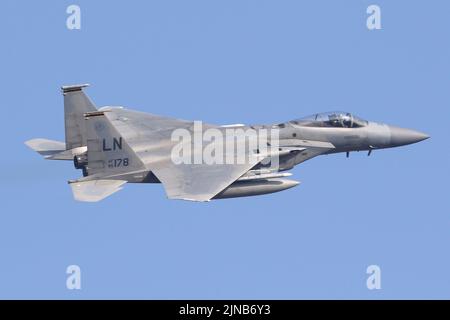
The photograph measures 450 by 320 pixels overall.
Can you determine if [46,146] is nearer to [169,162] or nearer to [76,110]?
[76,110]

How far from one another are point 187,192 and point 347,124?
7912 mm

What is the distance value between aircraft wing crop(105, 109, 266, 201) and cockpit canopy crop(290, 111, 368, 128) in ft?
9.56

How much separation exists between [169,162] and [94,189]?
2.94m

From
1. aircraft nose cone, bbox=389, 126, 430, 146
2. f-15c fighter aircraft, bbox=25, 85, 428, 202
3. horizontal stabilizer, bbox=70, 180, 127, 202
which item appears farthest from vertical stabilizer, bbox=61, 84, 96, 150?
aircraft nose cone, bbox=389, 126, 430, 146

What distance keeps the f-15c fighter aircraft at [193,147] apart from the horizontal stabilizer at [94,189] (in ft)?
0.10

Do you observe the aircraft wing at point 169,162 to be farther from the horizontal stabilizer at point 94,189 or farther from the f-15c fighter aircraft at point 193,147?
the horizontal stabilizer at point 94,189

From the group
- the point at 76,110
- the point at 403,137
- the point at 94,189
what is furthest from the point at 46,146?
the point at 403,137

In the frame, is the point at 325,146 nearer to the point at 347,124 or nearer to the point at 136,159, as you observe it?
the point at 347,124

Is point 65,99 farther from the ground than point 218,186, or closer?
farther from the ground

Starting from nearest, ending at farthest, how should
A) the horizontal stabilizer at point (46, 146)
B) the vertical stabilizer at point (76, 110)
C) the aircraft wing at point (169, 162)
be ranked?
1. the aircraft wing at point (169, 162)
2. the vertical stabilizer at point (76, 110)
3. the horizontal stabilizer at point (46, 146)

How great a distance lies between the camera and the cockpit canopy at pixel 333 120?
53.6m

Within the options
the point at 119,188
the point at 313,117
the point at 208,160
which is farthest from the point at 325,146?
the point at 119,188

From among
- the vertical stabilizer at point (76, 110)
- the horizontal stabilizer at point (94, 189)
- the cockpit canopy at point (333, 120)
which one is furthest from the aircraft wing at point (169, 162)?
the cockpit canopy at point (333, 120)

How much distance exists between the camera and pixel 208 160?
5109cm
